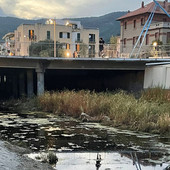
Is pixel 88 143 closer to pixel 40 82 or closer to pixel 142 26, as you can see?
pixel 40 82

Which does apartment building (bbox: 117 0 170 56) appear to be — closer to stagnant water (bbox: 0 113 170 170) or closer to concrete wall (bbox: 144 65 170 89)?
concrete wall (bbox: 144 65 170 89)

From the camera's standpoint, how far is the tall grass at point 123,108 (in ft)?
37.2

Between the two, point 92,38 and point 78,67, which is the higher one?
point 92,38

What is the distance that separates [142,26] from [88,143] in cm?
4060

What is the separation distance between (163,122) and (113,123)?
2.56 metres

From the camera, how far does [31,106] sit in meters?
18.2

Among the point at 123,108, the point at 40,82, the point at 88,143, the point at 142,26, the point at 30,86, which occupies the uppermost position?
the point at 142,26

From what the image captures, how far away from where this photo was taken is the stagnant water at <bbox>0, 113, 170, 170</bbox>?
6668 millimetres

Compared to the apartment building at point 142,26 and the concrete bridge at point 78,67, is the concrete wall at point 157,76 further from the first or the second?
the apartment building at point 142,26

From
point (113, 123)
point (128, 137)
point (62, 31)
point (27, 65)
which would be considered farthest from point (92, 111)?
point (62, 31)

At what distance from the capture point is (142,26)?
4562 cm

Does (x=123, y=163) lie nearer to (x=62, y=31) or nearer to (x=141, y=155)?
(x=141, y=155)

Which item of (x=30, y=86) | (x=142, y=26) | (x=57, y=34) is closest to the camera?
(x=30, y=86)

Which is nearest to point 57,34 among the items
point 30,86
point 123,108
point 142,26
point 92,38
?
point 92,38
